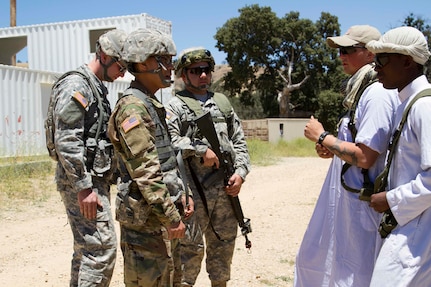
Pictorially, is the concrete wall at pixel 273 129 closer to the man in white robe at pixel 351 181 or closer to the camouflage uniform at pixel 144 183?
the man in white robe at pixel 351 181

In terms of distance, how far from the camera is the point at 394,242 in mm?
2236

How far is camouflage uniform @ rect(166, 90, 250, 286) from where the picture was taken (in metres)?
3.51

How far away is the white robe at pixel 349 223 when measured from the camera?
2504 millimetres

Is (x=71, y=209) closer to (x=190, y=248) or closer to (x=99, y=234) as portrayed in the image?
(x=99, y=234)

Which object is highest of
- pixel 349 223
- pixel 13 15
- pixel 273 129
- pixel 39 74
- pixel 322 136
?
pixel 13 15

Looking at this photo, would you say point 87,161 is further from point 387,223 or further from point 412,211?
point 412,211

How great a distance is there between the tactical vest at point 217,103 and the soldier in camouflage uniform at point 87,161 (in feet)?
1.95

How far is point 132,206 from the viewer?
2.56 m

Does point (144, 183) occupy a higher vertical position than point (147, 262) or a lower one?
higher

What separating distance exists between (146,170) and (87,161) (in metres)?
0.74

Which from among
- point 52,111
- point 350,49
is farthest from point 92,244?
point 350,49

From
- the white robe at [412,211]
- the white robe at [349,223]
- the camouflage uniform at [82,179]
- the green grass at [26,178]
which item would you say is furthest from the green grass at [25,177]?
the white robe at [412,211]

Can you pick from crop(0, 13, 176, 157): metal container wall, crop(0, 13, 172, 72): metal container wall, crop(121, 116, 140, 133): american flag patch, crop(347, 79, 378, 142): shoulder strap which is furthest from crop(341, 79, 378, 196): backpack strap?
crop(0, 13, 172, 72): metal container wall

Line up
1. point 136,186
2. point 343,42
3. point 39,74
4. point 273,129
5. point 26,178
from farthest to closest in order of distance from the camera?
point 273,129, point 39,74, point 26,178, point 343,42, point 136,186
